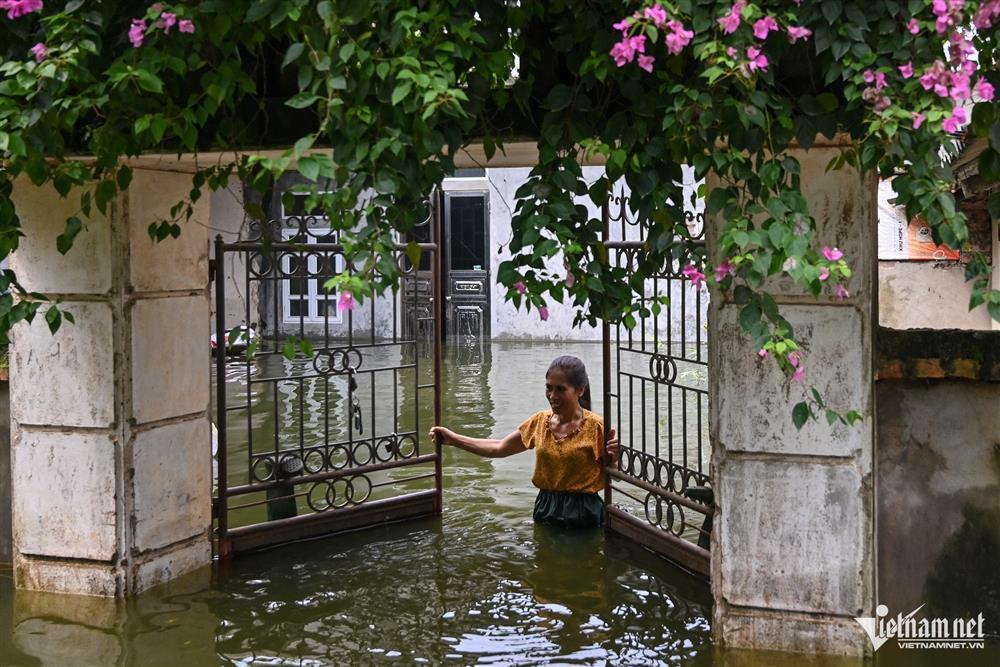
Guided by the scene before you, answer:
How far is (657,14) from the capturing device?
391cm

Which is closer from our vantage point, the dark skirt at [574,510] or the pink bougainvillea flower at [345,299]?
the pink bougainvillea flower at [345,299]

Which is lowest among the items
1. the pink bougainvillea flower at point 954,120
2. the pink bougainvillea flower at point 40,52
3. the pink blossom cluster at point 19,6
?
the pink bougainvillea flower at point 954,120

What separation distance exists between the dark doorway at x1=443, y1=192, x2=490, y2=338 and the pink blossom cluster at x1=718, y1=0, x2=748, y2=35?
17968 millimetres

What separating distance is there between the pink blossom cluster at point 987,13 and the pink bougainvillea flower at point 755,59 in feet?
2.33

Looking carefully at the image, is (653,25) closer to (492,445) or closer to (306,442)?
(492,445)

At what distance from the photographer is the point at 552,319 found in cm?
2116

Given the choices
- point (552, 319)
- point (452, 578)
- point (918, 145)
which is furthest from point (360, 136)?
point (552, 319)

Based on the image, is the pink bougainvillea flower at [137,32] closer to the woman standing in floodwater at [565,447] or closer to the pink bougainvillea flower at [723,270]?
the pink bougainvillea flower at [723,270]

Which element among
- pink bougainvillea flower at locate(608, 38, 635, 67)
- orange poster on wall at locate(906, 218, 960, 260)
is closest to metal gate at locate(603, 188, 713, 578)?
pink bougainvillea flower at locate(608, 38, 635, 67)

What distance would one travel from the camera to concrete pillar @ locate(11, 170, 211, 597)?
589cm

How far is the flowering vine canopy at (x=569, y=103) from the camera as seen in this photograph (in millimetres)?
4070

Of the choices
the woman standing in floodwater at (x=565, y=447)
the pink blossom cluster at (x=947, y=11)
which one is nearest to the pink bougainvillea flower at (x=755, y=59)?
the pink blossom cluster at (x=947, y=11)

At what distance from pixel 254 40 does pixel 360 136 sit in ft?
2.45

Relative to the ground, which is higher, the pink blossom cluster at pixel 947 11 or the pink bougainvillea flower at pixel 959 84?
the pink blossom cluster at pixel 947 11
